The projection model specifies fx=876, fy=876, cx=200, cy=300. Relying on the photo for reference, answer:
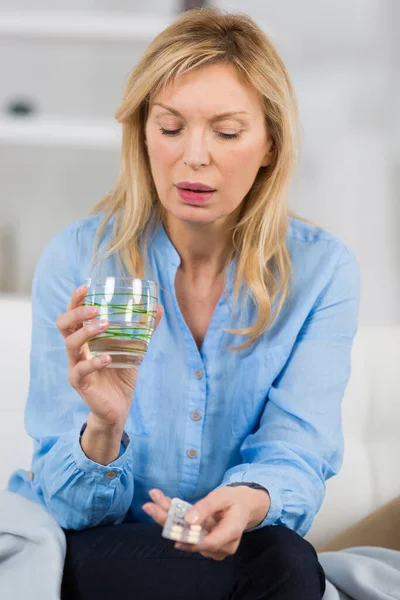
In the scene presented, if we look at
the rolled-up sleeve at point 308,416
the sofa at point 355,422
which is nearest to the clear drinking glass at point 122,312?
the rolled-up sleeve at point 308,416

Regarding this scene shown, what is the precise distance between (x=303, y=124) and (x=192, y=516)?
2644 millimetres

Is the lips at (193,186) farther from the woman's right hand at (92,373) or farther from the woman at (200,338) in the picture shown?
the woman's right hand at (92,373)

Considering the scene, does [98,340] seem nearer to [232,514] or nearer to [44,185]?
[232,514]

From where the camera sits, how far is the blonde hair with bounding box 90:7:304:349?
1503 millimetres

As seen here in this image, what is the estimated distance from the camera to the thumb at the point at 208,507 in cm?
103

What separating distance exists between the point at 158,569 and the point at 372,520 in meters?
0.67

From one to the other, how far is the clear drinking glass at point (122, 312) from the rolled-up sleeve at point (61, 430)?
0.79ft

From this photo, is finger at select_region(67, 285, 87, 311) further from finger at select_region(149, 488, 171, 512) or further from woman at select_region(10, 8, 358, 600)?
finger at select_region(149, 488, 171, 512)

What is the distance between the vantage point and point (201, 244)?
1685 millimetres

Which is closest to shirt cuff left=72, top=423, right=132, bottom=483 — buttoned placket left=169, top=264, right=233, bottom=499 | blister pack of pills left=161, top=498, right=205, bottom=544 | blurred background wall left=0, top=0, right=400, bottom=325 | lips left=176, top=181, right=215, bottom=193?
buttoned placket left=169, top=264, right=233, bottom=499

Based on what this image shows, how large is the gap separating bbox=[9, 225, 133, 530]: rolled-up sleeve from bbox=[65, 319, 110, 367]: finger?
19 centimetres

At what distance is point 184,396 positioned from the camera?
5.20ft

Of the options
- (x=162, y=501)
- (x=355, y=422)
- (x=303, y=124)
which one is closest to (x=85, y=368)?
(x=162, y=501)

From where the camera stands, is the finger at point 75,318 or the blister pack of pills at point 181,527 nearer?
the blister pack of pills at point 181,527
